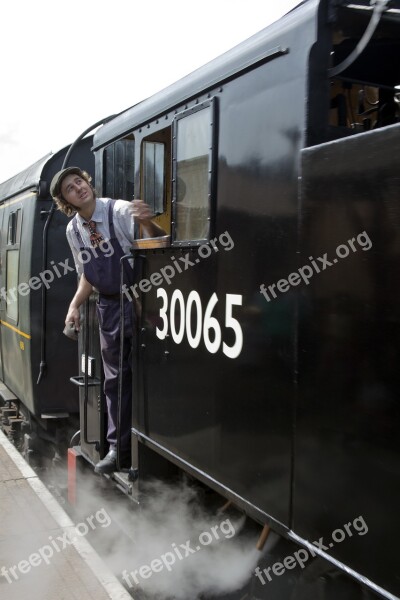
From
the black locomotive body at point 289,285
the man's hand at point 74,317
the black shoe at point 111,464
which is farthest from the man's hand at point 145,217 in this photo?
the black shoe at point 111,464

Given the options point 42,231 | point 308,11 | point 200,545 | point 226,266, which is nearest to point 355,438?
point 226,266

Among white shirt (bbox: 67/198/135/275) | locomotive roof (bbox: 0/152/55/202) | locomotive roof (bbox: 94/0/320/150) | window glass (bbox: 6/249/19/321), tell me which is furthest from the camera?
window glass (bbox: 6/249/19/321)

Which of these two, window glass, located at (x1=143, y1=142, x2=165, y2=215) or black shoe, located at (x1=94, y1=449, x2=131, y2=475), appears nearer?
window glass, located at (x1=143, y1=142, x2=165, y2=215)

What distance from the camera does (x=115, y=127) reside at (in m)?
3.94

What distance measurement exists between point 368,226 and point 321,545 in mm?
981

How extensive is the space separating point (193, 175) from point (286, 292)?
95 cm

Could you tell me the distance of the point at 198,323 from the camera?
9.24 ft

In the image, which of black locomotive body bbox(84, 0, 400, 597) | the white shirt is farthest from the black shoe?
the white shirt

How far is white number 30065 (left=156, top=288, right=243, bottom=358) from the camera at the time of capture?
252cm

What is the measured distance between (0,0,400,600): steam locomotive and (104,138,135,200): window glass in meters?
0.40

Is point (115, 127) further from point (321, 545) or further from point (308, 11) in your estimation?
point (321, 545)

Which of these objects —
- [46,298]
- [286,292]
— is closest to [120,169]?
[286,292]

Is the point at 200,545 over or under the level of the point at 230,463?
under

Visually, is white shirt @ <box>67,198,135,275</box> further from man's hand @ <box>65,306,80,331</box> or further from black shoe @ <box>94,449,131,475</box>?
black shoe @ <box>94,449,131,475</box>
